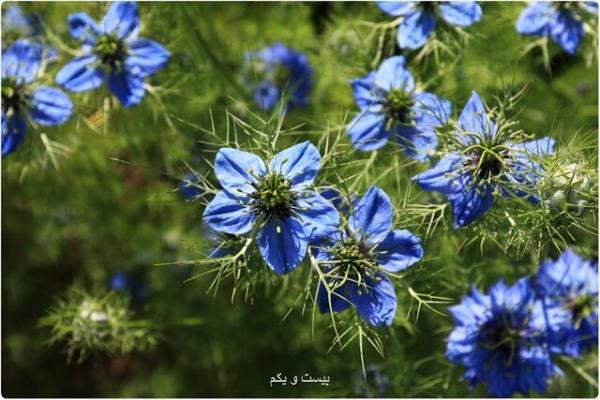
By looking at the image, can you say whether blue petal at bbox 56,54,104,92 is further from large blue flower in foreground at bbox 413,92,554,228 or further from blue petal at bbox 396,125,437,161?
large blue flower in foreground at bbox 413,92,554,228

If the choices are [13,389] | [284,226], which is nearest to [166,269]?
[13,389]

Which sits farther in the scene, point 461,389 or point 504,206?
point 461,389

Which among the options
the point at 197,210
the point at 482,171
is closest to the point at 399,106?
the point at 482,171

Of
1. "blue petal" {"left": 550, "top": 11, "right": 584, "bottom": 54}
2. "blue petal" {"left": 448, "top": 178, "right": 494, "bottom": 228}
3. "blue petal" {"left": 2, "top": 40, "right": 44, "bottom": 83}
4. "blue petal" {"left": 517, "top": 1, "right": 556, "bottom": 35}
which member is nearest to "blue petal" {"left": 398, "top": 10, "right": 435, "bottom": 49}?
"blue petal" {"left": 517, "top": 1, "right": 556, "bottom": 35}

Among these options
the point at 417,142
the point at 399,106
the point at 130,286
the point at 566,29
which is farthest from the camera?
the point at 130,286

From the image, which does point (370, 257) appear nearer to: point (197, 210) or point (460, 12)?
point (460, 12)

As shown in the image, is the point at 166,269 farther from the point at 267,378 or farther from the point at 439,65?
the point at 439,65

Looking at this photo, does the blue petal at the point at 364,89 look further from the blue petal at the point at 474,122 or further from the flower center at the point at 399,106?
the blue petal at the point at 474,122
